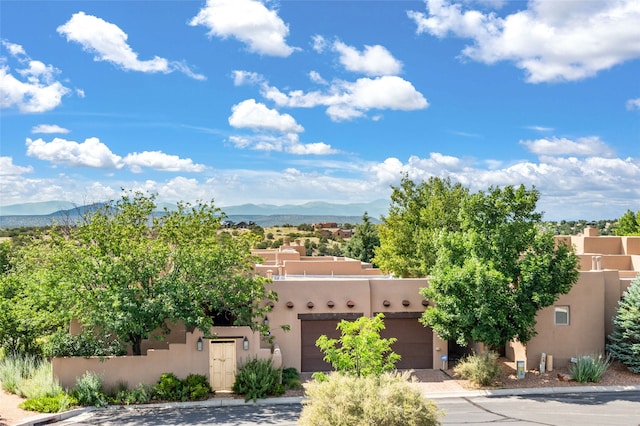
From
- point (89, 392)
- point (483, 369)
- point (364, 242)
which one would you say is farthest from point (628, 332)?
point (364, 242)

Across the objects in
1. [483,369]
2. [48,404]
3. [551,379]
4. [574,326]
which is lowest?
[551,379]

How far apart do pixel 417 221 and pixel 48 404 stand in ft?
76.8

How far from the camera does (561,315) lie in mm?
24797

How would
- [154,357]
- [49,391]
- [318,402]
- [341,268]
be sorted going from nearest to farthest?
[318,402]
[49,391]
[154,357]
[341,268]

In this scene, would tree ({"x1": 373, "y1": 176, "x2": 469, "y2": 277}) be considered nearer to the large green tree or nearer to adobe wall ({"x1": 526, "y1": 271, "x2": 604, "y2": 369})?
adobe wall ({"x1": 526, "y1": 271, "x2": 604, "y2": 369})

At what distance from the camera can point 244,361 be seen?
22.1m

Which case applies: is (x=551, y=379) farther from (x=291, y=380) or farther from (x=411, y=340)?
(x=291, y=380)

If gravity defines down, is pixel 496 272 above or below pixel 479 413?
above

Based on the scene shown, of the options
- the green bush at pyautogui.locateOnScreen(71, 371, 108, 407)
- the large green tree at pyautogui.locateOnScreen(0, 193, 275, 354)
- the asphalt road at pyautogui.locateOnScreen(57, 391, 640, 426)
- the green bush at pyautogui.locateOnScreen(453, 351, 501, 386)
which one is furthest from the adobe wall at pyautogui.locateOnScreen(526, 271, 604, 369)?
the green bush at pyautogui.locateOnScreen(71, 371, 108, 407)

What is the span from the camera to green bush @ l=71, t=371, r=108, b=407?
2016cm

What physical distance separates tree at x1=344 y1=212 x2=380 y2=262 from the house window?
36.6 metres

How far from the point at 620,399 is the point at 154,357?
637 inches

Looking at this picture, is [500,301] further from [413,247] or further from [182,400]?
[413,247]

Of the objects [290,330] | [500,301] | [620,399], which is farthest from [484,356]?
[290,330]
